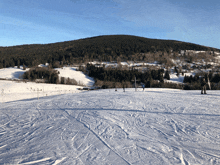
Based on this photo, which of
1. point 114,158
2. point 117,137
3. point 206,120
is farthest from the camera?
point 206,120

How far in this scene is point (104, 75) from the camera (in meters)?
96.8

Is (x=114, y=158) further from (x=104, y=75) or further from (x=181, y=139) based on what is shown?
(x=104, y=75)

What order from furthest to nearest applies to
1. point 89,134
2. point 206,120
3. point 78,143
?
point 206,120 < point 89,134 < point 78,143

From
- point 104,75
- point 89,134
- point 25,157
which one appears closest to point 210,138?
point 89,134

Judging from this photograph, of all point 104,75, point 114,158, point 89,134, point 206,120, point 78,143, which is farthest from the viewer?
point 104,75

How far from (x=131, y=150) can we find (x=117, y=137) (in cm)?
112

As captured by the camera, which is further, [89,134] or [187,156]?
[89,134]

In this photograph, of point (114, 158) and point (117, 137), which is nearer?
point (114, 158)

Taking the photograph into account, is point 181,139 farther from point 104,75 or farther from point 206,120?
point 104,75

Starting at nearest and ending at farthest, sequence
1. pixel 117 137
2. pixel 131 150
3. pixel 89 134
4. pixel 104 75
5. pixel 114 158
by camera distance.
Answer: pixel 114 158 < pixel 131 150 < pixel 117 137 < pixel 89 134 < pixel 104 75

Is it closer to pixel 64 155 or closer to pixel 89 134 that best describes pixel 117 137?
pixel 89 134

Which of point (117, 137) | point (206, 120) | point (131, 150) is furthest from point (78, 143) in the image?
point (206, 120)

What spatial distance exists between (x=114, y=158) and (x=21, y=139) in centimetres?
399

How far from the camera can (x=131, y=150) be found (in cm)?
439
